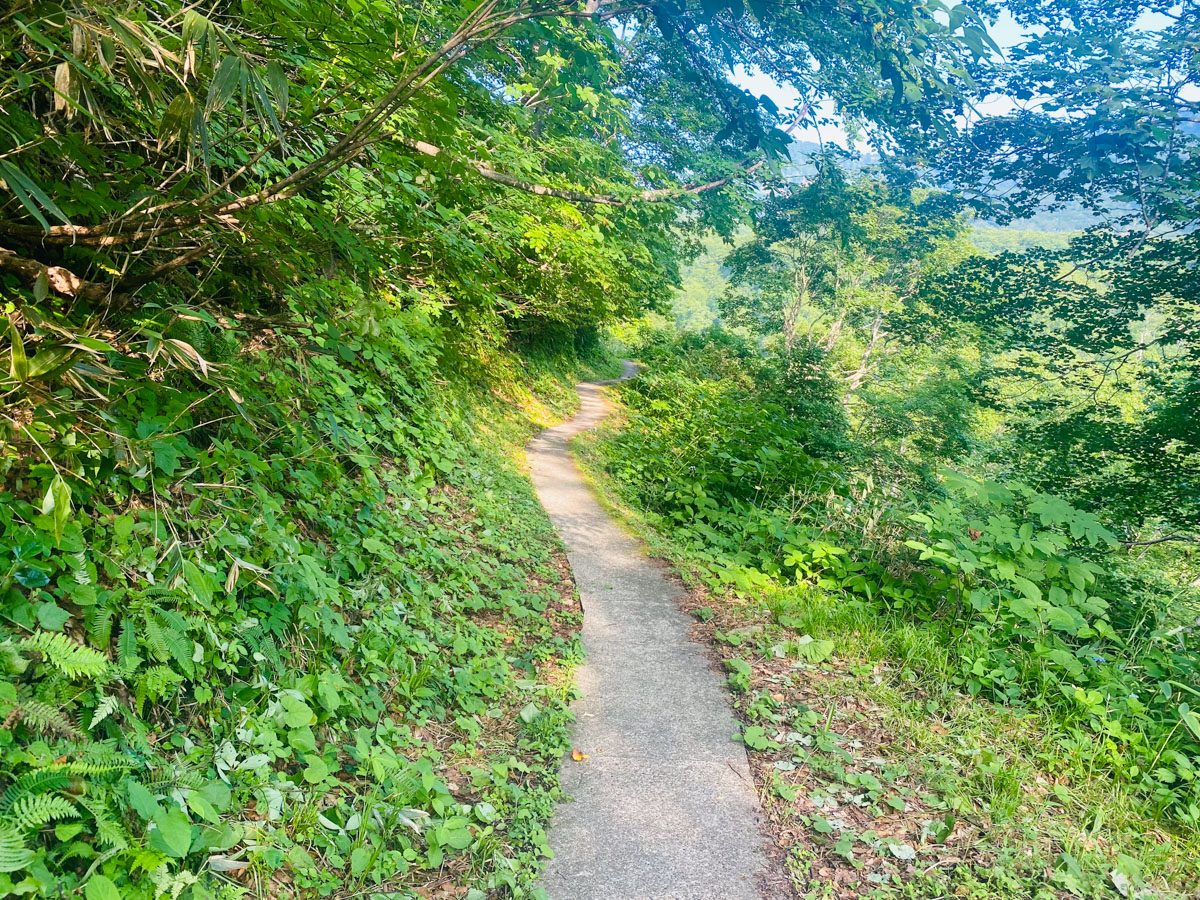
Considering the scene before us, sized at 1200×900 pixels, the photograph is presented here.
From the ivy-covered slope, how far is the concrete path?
208mm

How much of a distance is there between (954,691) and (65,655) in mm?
4677

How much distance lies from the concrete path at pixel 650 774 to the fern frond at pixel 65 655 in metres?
1.93

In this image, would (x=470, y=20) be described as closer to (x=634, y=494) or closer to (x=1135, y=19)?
(x=634, y=494)

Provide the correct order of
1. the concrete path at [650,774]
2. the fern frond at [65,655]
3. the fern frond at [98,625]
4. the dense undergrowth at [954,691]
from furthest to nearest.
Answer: the dense undergrowth at [954,691]
the concrete path at [650,774]
the fern frond at [98,625]
the fern frond at [65,655]

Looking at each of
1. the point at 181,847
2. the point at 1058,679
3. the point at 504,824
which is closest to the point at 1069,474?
the point at 1058,679

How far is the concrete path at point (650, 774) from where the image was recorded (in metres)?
2.58

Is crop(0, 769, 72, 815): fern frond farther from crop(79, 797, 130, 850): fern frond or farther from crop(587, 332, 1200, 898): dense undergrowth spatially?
crop(587, 332, 1200, 898): dense undergrowth

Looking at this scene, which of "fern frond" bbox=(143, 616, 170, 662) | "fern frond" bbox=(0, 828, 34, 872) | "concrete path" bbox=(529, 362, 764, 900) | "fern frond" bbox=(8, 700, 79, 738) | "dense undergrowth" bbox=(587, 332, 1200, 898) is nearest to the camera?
"fern frond" bbox=(0, 828, 34, 872)

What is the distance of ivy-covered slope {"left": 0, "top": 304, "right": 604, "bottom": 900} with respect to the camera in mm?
1690

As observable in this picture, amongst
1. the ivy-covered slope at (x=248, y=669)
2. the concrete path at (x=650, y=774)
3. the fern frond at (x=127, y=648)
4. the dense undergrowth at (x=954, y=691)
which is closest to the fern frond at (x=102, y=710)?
the ivy-covered slope at (x=248, y=669)

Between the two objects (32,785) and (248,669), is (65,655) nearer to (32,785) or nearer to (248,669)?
(32,785)

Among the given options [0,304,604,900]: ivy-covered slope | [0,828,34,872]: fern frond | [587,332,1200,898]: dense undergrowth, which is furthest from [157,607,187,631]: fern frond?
[587,332,1200,898]: dense undergrowth

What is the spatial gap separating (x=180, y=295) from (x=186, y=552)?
1338 millimetres

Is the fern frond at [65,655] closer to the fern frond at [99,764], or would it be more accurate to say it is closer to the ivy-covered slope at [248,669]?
the ivy-covered slope at [248,669]
